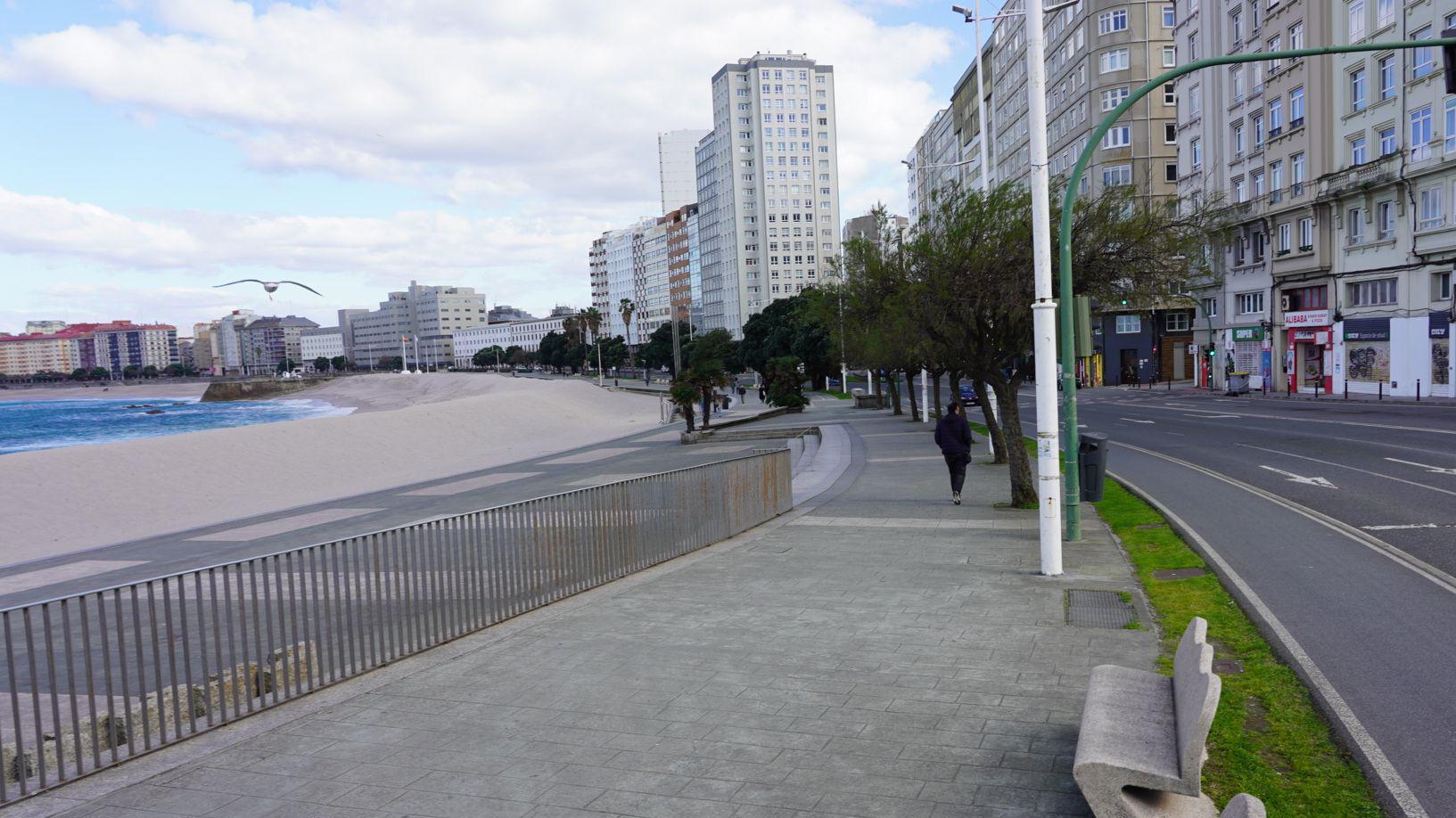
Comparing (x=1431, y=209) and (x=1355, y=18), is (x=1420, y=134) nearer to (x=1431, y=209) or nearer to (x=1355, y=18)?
A: (x=1431, y=209)

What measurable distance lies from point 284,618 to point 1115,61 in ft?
229

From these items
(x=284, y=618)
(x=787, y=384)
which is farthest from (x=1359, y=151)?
(x=284, y=618)

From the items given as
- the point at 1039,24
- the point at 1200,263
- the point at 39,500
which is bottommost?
the point at 39,500

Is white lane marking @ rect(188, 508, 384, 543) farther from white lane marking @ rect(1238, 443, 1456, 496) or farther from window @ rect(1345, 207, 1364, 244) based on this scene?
window @ rect(1345, 207, 1364, 244)

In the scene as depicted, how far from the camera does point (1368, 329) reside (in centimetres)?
4188

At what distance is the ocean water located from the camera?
8638cm

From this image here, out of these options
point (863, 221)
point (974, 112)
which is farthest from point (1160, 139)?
point (863, 221)

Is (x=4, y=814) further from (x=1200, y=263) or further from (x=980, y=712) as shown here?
(x=1200, y=263)

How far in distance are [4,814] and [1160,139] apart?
7366cm

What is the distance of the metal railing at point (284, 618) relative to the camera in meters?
5.54

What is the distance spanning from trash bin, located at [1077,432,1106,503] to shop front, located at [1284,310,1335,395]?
38149 millimetres

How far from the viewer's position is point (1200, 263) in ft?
54.6

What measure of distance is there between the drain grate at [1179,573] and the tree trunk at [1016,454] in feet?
16.1

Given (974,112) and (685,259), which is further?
(685,259)
